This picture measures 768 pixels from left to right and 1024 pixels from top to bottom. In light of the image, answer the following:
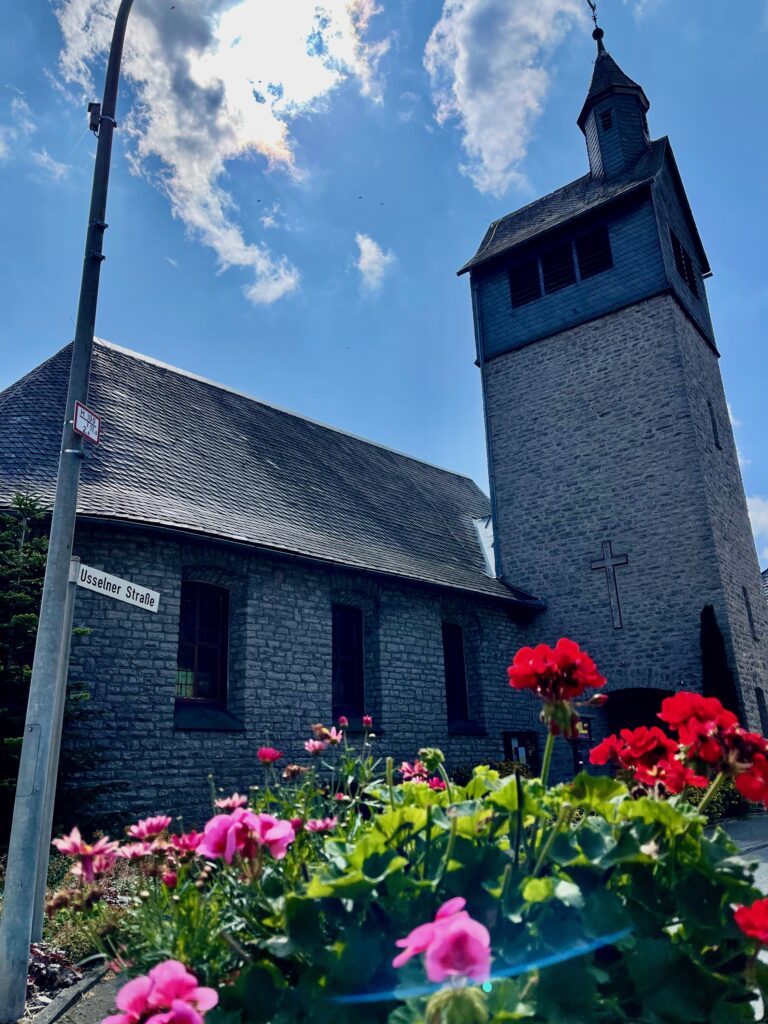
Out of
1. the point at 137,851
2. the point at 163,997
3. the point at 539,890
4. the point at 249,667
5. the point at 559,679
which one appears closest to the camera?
the point at 163,997

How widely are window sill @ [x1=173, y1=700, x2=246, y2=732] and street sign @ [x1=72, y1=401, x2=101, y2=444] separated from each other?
5.90 metres

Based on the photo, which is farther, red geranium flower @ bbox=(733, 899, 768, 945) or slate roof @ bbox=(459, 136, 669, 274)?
slate roof @ bbox=(459, 136, 669, 274)

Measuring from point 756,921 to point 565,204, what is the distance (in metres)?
20.4

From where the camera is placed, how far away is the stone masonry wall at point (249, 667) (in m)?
9.53

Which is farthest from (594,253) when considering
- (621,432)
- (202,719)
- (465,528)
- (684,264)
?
(202,719)

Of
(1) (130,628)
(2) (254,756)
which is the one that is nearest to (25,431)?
(1) (130,628)

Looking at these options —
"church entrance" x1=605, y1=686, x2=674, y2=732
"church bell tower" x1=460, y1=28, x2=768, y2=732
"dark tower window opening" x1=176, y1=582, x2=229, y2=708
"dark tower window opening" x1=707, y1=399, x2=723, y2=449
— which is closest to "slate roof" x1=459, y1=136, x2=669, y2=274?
"church bell tower" x1=460, y1=28, x2=768, y2=732

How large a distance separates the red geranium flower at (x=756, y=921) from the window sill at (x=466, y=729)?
13.1 metres

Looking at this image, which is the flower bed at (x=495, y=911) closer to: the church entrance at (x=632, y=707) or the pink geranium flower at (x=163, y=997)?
the pink geranium flower at (x=163, y=997)

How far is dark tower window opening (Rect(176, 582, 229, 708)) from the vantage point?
11.0 m

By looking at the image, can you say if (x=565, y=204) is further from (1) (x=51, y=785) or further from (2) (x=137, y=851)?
(2) (x=137, y=851)

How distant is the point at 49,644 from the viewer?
4.75 metres

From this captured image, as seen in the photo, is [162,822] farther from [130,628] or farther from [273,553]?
[273,553]

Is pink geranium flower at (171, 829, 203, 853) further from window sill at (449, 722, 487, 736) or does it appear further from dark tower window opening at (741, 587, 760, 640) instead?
dark tower window opening at (741, 587, 760, 640)
